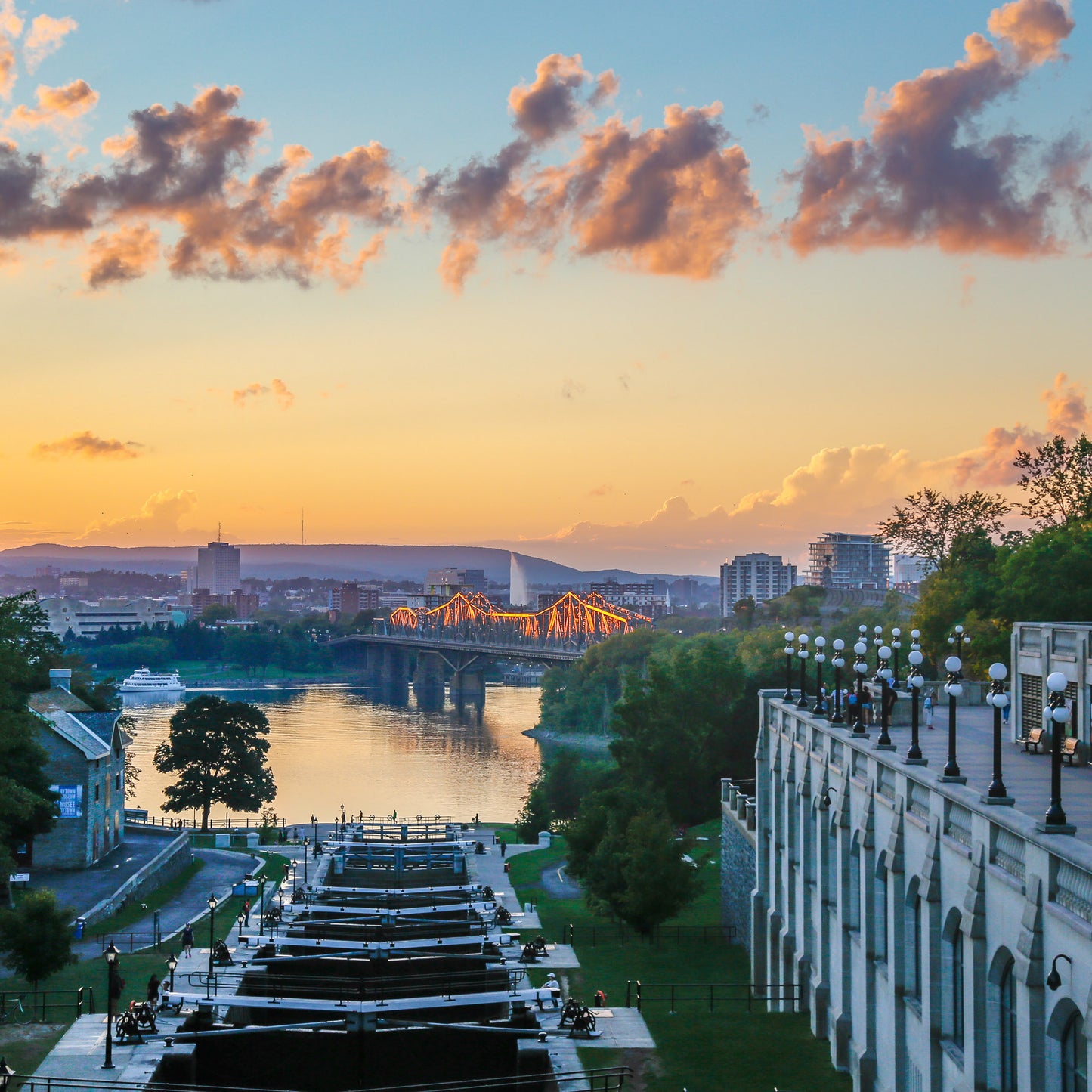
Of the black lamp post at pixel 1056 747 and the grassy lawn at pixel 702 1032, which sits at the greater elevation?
the black lamp post at pixel 1056 747

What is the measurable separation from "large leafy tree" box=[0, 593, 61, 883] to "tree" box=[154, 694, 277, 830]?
10.1 m

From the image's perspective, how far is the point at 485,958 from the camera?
3619cm

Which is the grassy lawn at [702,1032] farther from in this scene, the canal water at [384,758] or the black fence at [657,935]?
the canal water at [384,758]

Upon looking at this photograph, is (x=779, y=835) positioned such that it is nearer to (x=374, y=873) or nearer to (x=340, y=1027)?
(x=340, y=1027)

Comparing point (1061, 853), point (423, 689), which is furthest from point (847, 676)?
point (423, 689)

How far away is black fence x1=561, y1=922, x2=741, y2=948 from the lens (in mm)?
43719

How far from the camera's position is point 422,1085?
26641mm

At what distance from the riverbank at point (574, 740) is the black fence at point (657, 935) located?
209 ft

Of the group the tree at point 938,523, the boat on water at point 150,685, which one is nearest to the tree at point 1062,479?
the tree at point 938,523

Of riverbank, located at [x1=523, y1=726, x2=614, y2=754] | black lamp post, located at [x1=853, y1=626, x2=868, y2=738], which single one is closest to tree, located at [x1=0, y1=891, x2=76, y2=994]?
black lamp post, located at [x1=853, y1=626, x2=868, y2=738]

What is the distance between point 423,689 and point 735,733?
5145 inches

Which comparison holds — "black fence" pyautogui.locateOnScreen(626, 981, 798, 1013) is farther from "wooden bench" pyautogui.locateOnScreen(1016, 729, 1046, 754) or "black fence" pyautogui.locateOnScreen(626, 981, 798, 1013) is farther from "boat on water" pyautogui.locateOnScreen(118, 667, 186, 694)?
"boat on water" pyautogui.locateOnScreen(118, 667, 186, 694)

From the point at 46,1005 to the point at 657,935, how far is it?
62.1 ft

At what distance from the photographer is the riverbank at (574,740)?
114281mm
